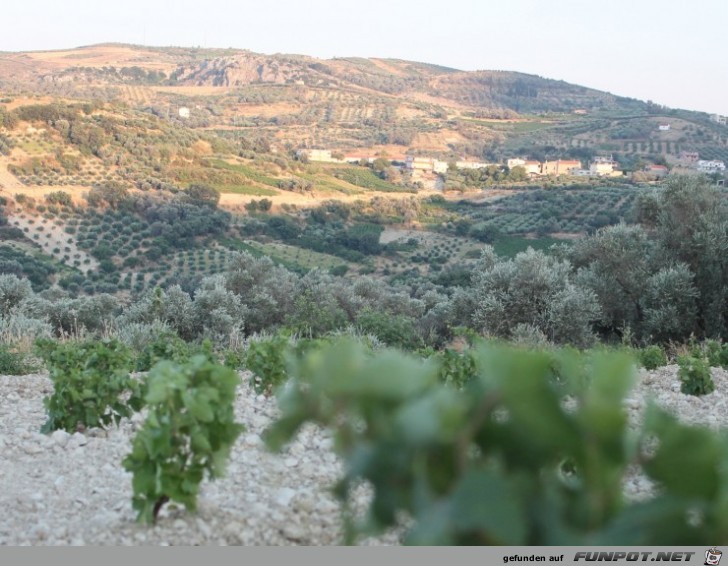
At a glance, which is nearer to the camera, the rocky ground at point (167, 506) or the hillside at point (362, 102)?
the rocky ground at point (167, 506)

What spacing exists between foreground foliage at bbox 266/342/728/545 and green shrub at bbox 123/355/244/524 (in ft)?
5.36

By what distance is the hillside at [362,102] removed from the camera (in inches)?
3388

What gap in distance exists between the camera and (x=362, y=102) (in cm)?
10438

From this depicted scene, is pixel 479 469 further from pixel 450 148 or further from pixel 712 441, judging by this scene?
pixel 450 148

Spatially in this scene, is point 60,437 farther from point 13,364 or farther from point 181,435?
point 13,364

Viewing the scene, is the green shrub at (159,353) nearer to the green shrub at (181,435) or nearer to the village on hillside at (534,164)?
the green shrub at (181,435)

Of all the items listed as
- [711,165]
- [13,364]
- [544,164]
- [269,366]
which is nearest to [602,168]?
[544,164]

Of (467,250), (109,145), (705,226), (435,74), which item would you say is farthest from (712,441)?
(435,74)

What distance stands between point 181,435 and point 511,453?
1.93 meters

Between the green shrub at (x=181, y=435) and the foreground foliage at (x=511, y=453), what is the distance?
1.63m

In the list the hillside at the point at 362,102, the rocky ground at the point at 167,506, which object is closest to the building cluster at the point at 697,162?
the hillside at the point at 362,102

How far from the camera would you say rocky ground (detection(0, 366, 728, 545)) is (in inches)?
111

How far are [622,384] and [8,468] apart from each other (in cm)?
375

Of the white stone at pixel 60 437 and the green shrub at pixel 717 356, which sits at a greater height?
the white stone at pixel 60 437
